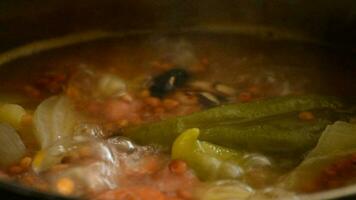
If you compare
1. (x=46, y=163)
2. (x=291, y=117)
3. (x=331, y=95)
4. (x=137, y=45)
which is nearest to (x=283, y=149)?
(x=291, y=117)

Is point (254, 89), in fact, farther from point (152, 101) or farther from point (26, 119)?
point (26, 119)

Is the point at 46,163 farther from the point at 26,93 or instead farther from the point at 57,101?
the point at 26,93

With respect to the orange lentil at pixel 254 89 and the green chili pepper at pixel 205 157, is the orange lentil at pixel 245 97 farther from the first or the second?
the green chili pepper at pixel 205 157

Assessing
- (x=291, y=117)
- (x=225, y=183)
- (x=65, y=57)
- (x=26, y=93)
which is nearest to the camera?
(x=225, y=183)

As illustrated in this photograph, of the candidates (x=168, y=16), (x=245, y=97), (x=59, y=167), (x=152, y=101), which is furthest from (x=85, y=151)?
(x=168, y=16)

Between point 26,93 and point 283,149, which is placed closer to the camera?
point 283,149

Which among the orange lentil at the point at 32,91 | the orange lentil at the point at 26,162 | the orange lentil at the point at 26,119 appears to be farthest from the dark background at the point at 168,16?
the orange lentil at the point at 26,162

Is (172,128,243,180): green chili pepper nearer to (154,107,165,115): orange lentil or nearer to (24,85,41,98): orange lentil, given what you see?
(154,107,165,115): orange lentil
